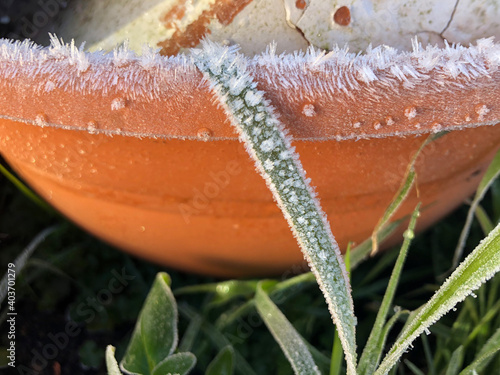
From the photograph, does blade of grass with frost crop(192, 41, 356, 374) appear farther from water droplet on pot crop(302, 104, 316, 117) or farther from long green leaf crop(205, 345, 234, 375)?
long green leaf crop(205, 345, 234, 375)

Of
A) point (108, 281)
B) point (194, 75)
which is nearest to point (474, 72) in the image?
point (194, 75)

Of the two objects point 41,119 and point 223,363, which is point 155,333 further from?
point 41,119

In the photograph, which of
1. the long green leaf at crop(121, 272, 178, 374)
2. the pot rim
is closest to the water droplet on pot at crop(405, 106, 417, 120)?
the pot rim

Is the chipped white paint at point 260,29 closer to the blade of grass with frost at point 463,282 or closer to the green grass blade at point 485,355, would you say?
the blade of grass with frost at point 463,282

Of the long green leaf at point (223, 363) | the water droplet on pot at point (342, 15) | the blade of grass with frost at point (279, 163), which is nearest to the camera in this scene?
the blade of grass with frost at point (279, 163)

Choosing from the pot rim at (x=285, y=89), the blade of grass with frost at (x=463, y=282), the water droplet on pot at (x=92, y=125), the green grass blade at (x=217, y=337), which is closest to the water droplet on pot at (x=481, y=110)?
the pot rim at (x=285, y=89)

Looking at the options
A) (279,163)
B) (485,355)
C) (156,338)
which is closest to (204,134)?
(279,163)
